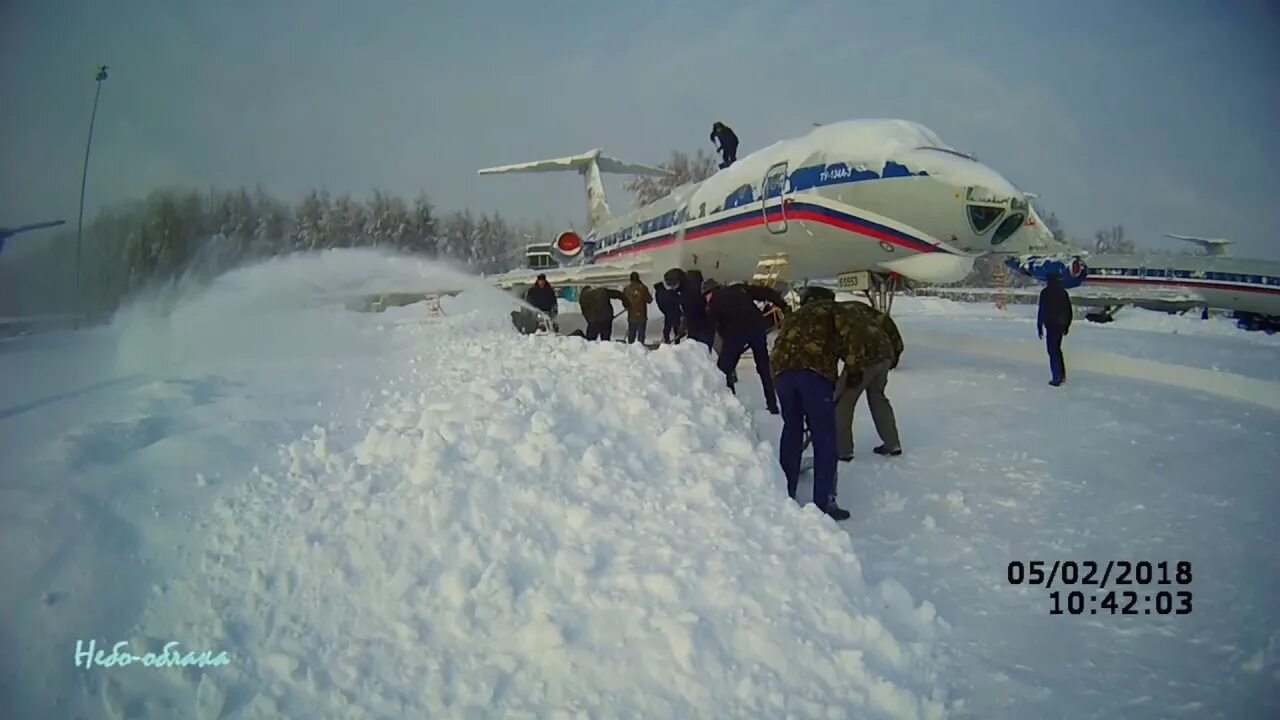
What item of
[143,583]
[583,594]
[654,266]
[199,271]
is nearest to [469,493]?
[583,594]

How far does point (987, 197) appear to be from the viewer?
10883 mm

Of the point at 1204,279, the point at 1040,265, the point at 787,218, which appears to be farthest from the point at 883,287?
the point at 1204,279

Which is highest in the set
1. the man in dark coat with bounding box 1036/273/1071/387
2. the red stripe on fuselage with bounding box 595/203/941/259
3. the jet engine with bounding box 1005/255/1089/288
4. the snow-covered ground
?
the red stripe on fuselage with bounding box 595/203/941/259

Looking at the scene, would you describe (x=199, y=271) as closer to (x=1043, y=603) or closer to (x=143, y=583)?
(x=143, y=583)

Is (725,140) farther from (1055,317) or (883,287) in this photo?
(1055,317)

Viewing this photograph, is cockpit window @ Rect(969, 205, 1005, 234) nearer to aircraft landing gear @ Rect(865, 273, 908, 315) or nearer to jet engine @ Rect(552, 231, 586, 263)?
aircraft landing gear @ Rect(865, 273, 908, 315)

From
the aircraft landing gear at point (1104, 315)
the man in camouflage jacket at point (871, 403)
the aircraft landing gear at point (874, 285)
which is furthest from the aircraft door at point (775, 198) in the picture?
the aircraft landing gear at point (1104, 315)

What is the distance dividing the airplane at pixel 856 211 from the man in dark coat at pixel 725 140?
1206 millimetres

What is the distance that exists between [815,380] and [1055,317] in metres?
6.85

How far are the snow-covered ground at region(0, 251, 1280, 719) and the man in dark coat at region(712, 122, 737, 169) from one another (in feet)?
41.6

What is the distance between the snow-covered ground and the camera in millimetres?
3195

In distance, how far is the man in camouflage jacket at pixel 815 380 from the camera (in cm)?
552

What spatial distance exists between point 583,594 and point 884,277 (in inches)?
431

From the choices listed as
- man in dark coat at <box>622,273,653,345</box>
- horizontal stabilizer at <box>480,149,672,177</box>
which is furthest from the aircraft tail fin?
man in dark coat at <box>622,273,653,345</box>
